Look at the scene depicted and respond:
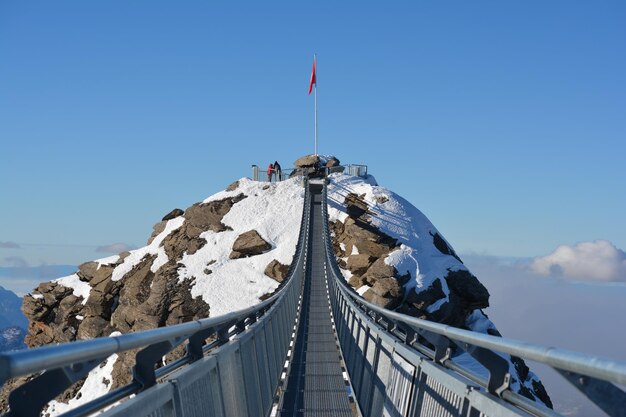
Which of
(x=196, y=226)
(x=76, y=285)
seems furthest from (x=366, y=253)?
(x=76, y=285)

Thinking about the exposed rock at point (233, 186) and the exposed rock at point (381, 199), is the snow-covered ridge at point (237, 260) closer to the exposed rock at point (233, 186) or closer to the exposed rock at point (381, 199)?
the exposed rock at point (233, 186)

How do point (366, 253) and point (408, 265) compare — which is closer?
point (408, 265)

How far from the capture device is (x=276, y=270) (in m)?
49.7

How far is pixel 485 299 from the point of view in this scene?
154 feet

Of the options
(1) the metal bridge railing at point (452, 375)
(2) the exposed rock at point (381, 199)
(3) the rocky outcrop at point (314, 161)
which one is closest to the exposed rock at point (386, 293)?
(2) the exposed rock at point (381, 199)

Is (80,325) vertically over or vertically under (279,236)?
under

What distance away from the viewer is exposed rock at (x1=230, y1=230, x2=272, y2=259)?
5462 centimetres

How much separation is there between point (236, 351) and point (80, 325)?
4934 cm

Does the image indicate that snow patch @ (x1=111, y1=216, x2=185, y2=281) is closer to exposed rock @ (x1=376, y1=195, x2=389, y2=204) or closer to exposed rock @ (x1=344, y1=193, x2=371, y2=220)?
exposed rock @ (x1=344, y1=193, x2=371, y2=220)

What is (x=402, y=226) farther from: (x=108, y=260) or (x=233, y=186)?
(x=108, y=260)

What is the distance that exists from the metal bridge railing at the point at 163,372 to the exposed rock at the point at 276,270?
3895cm

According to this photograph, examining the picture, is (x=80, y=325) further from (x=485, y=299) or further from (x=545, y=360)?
(x=545, y=360)

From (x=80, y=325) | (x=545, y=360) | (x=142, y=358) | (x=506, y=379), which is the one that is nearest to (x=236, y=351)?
(x=142, y=358)

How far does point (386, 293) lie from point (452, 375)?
37550mm
